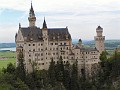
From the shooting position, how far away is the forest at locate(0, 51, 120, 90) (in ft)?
364

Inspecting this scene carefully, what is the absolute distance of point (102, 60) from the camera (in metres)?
124

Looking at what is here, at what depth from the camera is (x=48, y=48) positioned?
388ft

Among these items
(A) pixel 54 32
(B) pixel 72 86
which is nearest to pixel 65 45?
(A) pixel 54 32

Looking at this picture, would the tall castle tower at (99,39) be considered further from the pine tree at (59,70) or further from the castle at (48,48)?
the pine tree at (59,70)

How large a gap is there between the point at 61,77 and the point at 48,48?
34.9 ft

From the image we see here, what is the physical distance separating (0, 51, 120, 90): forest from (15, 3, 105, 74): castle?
2577 mm

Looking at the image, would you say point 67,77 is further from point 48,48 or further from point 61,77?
point 48,48

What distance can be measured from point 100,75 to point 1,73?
110ft

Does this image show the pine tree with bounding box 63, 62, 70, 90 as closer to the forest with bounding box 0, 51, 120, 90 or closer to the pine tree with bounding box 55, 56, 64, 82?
the forest with bounding box 0, 51, 120, 90

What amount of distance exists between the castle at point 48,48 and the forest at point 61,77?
2577 millimetres

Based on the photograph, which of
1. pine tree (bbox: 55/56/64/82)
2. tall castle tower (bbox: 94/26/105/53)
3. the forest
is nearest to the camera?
the forest

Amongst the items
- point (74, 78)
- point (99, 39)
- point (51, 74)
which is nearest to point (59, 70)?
point (51, 74)

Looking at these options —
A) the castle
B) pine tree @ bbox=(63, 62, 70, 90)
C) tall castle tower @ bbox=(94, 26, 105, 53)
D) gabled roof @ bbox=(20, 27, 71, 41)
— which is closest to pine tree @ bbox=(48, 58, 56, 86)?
the castle

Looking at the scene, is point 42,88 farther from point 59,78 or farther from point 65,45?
point 65,45
